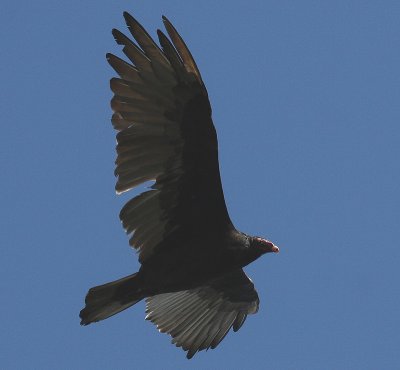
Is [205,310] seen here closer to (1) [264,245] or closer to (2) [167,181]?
(1) [264,245]

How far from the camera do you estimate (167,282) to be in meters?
9.39

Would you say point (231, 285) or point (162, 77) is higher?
point (162, 77)

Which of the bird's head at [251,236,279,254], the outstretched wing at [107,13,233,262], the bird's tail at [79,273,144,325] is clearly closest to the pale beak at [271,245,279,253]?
the bird's head at [251,236,279,254]

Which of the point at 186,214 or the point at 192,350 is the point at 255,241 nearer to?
the point at 186,214

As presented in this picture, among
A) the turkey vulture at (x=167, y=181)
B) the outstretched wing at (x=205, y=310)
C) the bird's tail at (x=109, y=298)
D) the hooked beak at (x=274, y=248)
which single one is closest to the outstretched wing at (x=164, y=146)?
the turkey vulture at (x=167, y=181)

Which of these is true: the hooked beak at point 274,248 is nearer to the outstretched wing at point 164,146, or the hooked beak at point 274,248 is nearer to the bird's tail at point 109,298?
the outstretched wing at point 164,146

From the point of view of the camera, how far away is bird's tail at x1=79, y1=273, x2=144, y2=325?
936cm

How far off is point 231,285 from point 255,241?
1185 millimetres

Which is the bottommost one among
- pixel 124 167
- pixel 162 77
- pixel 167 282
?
pixel 167 282

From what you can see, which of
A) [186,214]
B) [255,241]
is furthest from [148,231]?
[255,241]

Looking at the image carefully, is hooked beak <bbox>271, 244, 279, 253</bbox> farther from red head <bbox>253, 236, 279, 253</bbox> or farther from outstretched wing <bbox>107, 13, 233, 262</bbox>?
outstretched wing <bbox>107, 13, 233, 262</bbox>

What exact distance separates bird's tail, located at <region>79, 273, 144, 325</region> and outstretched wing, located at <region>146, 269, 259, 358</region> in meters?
1.07

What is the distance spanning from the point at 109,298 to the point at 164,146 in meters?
1.46

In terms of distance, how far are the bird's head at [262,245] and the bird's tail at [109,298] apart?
113cm
